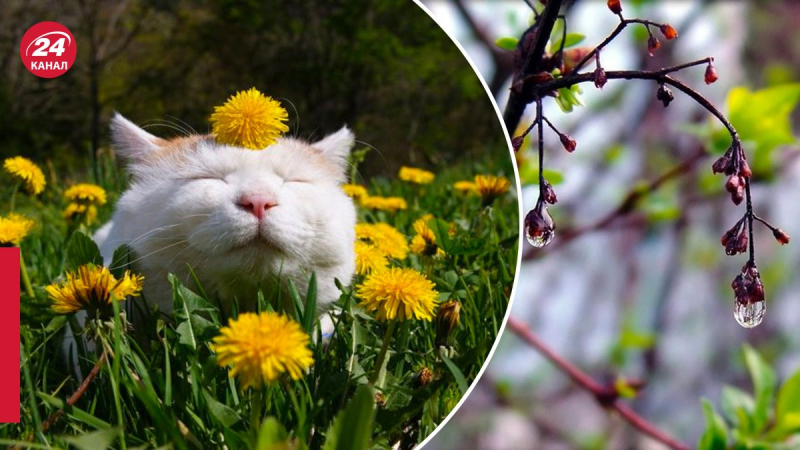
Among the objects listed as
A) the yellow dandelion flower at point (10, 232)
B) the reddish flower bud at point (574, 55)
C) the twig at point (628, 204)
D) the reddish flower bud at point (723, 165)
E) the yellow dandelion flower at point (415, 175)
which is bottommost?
the yellow dandelion flower at point (10, 232)

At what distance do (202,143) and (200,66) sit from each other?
124 millimetres

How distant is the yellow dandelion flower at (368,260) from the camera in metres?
0.62

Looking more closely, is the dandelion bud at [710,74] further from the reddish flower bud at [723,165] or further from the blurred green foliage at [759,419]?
the blurred green foliage at [759,419]

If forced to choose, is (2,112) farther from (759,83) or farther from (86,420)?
(759,83)

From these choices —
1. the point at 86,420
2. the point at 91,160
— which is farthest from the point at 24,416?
the point at 91,160

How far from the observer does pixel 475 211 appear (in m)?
0.78

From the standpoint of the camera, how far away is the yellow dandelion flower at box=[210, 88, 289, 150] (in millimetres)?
564

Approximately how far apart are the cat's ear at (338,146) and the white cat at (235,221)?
26 mm

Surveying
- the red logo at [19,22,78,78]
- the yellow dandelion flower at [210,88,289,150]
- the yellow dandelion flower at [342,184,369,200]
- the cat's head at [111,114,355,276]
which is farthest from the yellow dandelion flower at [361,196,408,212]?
the red logo at [19,22,78,78]

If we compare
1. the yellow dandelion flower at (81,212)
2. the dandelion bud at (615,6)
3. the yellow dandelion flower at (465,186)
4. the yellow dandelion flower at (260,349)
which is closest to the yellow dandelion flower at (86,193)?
the yellow dandelion flower at (81,212)

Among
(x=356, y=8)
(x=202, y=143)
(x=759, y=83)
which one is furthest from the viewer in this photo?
(x=759, y=83)

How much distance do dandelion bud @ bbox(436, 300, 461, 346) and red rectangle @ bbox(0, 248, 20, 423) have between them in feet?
1.09

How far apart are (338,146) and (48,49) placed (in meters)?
0.30

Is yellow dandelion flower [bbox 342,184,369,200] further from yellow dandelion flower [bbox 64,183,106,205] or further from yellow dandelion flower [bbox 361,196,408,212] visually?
yellow dandelion flower [bbox 64,183,106,205]
